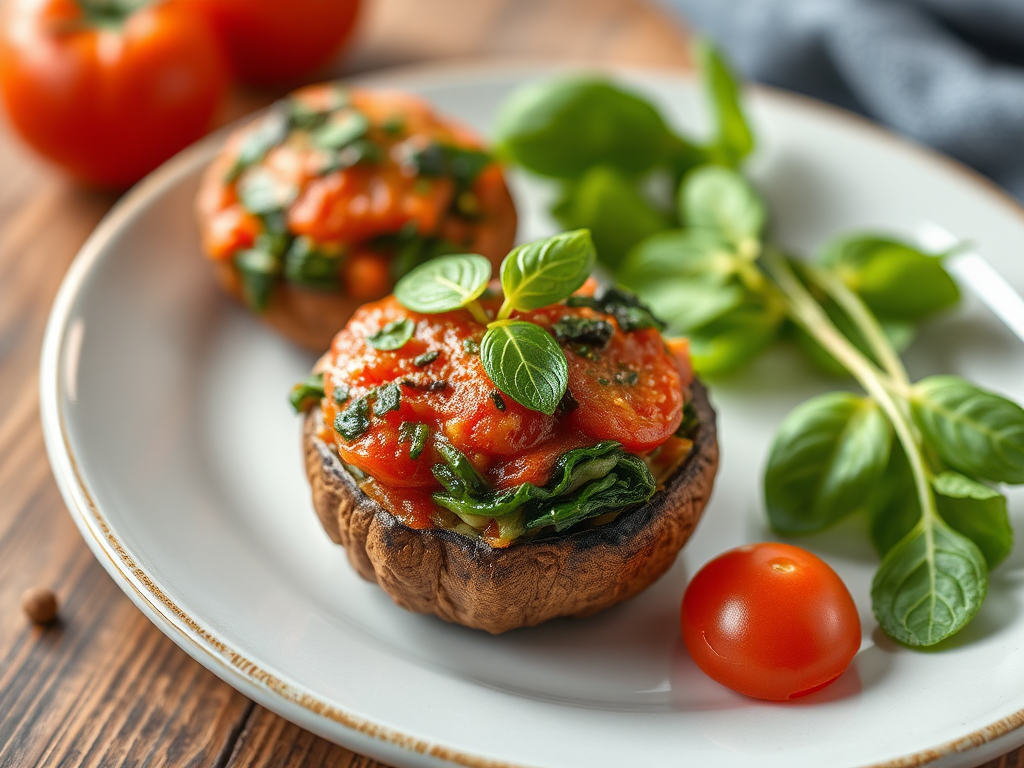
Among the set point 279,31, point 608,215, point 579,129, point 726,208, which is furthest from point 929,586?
point 279,31

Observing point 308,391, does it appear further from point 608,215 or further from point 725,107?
point 725,107

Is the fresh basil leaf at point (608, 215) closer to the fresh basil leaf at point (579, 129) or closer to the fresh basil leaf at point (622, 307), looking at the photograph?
the fresh basil leaf at point (579, 129)

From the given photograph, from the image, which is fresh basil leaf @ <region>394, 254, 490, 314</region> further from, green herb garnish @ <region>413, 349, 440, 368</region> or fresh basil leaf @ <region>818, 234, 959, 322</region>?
fresh basil leaf @ <region>818, 234, 959, 322</region>

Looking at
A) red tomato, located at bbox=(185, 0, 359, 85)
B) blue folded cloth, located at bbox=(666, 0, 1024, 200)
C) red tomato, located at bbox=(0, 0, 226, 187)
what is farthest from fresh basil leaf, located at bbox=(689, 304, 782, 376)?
red tomato, located at bbox=(185, 0, 359, 85)

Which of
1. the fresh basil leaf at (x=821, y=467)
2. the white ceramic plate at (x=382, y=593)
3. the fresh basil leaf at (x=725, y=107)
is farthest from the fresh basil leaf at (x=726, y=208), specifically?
the fresh basil leaf at (x=821, y=467)

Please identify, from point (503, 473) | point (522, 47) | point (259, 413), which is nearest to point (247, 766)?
point (503, 473)

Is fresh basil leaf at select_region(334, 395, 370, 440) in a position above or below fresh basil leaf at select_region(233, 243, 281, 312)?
above

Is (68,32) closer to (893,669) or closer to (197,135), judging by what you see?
(197,135)
